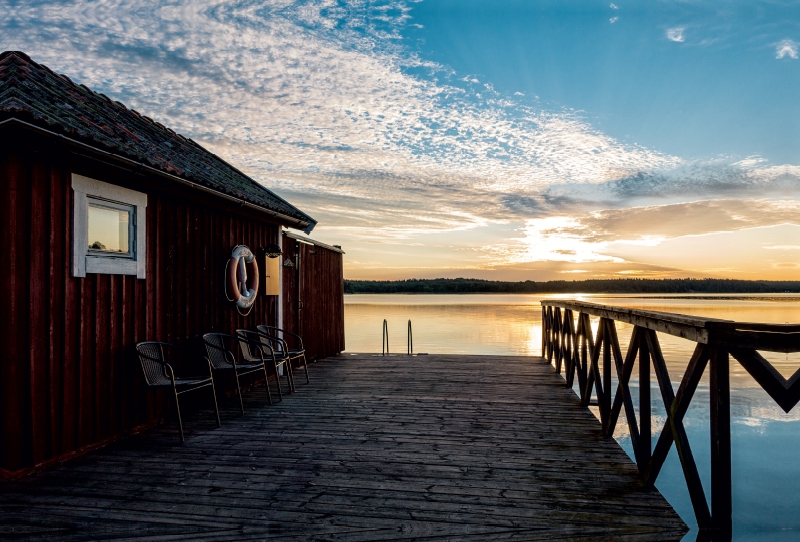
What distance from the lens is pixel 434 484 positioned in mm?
2695

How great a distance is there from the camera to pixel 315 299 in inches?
321

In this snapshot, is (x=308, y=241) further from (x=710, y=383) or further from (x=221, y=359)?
(x=710, y=383)

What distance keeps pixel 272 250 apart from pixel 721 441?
17.8 feet

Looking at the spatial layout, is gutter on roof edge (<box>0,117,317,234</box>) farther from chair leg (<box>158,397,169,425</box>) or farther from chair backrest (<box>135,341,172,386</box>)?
chair leg (<box>158,397,169,425</box>)

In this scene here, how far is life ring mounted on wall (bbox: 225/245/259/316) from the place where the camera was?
17.1ft

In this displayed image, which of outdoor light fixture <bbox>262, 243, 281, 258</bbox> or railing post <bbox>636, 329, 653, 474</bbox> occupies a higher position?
outdoor light fixture <bbox>262, 243, 281, 258</bbox>

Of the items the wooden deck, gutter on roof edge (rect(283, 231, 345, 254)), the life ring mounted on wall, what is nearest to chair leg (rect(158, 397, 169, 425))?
the wooden deck

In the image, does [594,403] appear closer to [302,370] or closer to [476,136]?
[302,370]

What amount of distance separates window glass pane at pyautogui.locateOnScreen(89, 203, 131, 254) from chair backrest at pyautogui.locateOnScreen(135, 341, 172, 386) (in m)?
0.84

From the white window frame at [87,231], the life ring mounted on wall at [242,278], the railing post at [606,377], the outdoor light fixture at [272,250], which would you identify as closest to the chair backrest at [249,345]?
the life ring mounted on wall at [242,278]

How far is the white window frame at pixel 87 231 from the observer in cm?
323

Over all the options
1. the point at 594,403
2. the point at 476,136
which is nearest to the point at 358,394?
the point at 594,403

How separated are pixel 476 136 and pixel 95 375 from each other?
7829mm

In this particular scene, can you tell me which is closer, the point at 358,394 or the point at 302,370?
the point at 358,394
